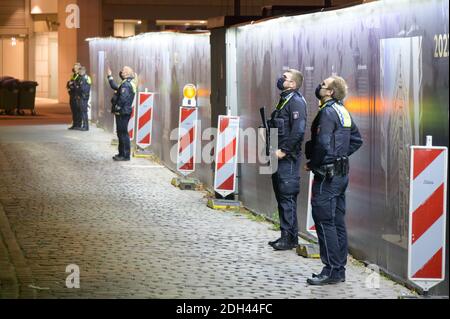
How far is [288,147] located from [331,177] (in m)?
1.80

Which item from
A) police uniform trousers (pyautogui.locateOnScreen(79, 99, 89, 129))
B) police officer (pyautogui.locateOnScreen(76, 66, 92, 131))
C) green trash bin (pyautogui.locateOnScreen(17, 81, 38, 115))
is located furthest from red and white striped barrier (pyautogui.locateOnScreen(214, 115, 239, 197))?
green trash bin (pyautogui.locateOnScreen(17, 81, 38, 115))

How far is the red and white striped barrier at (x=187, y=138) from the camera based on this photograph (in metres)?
18.1

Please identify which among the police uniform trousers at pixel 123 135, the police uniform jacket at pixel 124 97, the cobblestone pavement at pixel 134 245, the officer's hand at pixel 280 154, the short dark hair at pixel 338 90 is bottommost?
the cobblestone pavement at pixel 134 245

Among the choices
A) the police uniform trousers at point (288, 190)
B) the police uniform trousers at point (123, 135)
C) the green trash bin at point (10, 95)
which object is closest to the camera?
the police uniform trousers at point (288, 190)

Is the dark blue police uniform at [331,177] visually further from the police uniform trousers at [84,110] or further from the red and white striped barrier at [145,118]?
the police uniform trousers at [84,110]

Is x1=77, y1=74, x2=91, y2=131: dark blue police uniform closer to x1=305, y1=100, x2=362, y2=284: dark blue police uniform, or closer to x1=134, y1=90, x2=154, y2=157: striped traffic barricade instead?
x1=134, y1=90, x2=154, y2=157: striped traffic barricade

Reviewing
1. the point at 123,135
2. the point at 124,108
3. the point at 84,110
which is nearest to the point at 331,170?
the point at 123,135

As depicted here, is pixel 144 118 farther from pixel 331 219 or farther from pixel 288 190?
pixel 331 219

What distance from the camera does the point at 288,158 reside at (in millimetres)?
12086

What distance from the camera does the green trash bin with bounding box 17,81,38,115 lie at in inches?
1559

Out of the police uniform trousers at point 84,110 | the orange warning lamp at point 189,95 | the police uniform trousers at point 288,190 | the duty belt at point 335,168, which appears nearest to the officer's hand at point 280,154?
the police uniform trousers at point 288,190

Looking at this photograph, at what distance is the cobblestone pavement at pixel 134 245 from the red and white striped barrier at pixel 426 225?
798 millimetres
